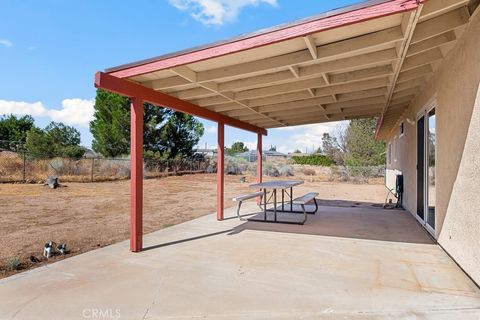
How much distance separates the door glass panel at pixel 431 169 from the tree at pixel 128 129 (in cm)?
1714

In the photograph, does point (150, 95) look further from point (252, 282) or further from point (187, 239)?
point (252, 282)

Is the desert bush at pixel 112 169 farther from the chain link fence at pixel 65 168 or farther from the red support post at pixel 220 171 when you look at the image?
the red support post at pixel 220 171

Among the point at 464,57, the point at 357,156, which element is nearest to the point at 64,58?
the point at 464,57

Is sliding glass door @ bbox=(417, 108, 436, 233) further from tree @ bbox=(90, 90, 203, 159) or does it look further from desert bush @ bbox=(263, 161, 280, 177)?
tree @ bbox=(90, 90, 203, 159)

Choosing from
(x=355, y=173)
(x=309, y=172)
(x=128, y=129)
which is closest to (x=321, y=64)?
(x=128, y=129)

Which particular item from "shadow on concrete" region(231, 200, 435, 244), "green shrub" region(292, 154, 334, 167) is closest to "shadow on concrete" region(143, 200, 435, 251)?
"shadow on concrete" region(231, 200, 435, 244)

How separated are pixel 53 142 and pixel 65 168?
29.9 feet

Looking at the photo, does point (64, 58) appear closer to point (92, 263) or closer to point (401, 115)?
point (92, 263)

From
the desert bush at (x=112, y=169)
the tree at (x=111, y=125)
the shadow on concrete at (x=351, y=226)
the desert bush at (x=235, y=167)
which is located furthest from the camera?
the desert bush at (x=235, y=167)

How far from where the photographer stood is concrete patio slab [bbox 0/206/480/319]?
2.41m

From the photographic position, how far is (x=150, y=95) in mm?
4348

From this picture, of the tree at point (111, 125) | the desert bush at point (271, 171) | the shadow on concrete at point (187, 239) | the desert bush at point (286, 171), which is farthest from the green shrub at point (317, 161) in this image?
the shadow on concrete at point (187, 239)

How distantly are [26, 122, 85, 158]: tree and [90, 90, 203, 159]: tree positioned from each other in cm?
237

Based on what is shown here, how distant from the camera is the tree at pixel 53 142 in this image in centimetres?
2163
